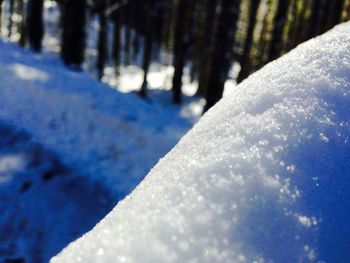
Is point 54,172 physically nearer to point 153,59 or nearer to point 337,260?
point 337,260

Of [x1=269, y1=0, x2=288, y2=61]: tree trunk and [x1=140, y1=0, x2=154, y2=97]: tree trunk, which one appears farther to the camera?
[x1=140, y1=0, x2=154, y2=97]: tree trunk

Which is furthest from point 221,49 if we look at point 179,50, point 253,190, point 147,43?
point 147,43

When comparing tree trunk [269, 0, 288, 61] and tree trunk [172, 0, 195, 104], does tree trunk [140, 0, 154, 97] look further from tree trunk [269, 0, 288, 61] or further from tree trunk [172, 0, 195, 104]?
tree trunk [269, 0, 288, 61]

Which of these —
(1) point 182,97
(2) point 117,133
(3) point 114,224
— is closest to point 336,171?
(3) point 114,224

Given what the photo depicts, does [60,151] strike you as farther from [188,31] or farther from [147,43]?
[188,31]

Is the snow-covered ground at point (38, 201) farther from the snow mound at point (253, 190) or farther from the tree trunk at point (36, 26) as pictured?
the tree trunk at point (36, 26)

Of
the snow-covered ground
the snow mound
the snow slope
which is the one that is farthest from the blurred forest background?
the snow mound
